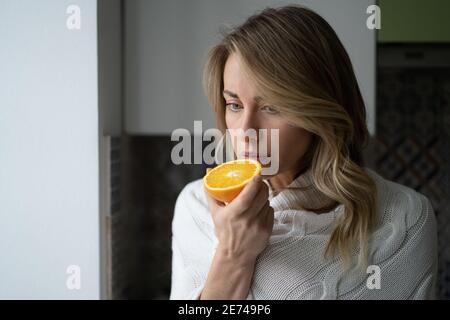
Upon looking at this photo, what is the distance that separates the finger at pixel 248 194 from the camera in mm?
488

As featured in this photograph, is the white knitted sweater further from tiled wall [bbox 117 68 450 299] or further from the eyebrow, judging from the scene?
tiled wall [bbox 117 68 450 299]

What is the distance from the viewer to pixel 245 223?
0.52 m

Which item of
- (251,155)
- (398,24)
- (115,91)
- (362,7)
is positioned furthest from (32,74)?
(398,24)

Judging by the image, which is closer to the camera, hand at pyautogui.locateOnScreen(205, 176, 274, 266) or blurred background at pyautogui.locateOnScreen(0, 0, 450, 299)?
hand at pyautogui.locateOnScreen(205, 176, 274, 266)

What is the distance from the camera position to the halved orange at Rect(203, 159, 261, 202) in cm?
51

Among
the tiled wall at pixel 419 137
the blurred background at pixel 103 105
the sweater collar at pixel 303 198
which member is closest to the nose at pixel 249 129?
the sweater collar at pixel 303 198

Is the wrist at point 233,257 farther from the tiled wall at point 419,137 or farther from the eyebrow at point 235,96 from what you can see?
the tiled wall at point 419,137

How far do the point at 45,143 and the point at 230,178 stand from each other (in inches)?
14.1

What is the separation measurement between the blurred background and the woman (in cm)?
20

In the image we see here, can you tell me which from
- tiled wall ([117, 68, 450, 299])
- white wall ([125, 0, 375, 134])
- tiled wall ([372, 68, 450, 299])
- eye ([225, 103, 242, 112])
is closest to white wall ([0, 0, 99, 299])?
white wall ([125, 0, 375, 134])

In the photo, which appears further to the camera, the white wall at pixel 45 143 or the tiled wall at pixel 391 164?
the tiled wall at pixel 391 164

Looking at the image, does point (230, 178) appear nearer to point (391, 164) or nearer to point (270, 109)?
point (270, 109)

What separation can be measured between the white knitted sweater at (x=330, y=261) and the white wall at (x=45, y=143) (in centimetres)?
22
